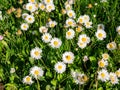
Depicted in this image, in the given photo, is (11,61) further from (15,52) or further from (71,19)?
(71,19)

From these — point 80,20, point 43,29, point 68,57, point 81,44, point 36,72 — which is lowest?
point 36,72

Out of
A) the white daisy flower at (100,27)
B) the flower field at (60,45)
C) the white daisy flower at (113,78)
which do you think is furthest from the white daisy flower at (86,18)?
the white daisy flower at (113,78)

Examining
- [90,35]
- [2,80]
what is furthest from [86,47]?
[2,80]

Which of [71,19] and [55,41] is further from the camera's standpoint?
[71,19]

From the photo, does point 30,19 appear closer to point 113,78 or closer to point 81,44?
point 81,44

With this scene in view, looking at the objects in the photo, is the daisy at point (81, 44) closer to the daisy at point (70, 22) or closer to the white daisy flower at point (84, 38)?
the white daisy flower at point (84, 38)

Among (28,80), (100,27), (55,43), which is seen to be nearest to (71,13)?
(100,27)

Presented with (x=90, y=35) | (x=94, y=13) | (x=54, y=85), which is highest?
(x=94, y=13)

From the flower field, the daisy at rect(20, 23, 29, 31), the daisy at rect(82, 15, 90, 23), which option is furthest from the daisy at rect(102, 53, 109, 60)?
the daisy at rect(20, 23, 29, 31)
